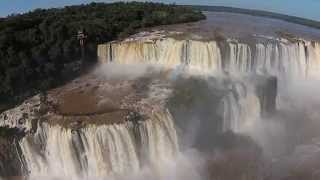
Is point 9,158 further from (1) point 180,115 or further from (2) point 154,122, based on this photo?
(1) point 180,115

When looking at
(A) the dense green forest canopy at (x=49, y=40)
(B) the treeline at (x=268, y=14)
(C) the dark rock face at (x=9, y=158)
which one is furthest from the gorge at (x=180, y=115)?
(B) the treeline at (x=268, y=14)

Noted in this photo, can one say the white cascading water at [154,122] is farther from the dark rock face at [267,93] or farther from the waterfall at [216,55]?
the dark rock face at [267,93]

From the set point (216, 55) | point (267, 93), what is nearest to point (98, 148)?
point (216, 55)

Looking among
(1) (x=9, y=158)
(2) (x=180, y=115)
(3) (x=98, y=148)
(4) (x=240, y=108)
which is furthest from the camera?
(4) (x=240, y=108)

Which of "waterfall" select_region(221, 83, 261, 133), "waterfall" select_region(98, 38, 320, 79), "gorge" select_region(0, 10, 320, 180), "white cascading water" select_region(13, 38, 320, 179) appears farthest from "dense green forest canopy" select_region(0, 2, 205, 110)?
"waterfall" select_region(221, 83, 261, 133)

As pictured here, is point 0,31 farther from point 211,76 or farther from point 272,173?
point 272,173

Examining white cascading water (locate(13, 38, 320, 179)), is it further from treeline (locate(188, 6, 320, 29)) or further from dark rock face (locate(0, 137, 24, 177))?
treeline (locate(188, 6, 320, 29))
